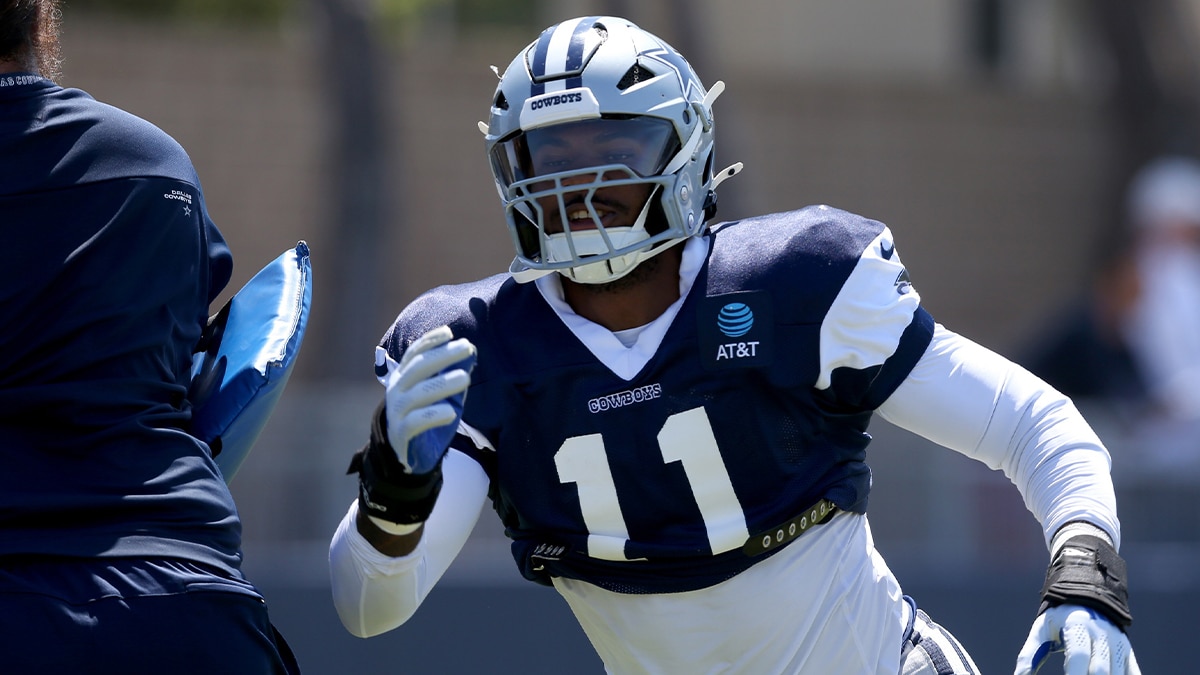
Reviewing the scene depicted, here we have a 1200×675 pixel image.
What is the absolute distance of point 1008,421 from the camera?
2846 mm

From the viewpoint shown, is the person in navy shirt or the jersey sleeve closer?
the person in navy shirt

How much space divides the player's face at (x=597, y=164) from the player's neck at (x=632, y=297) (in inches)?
4.8

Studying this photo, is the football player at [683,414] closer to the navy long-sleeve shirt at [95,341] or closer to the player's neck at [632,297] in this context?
the player's neck at [632,297]

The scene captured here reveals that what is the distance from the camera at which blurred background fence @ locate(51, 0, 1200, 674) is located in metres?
5.93

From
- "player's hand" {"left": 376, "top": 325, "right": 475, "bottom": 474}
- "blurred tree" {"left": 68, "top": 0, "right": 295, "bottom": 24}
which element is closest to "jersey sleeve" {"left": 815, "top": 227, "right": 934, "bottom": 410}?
"player's hand" {"left": 376, "top": 325, "right": 475, "bottom": 474}

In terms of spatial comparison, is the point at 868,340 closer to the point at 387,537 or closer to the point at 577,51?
the point at 577,51

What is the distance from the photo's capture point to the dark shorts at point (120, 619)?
7.14ft

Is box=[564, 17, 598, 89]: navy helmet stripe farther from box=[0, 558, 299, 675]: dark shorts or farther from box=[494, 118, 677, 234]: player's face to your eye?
box=[0, 558, 299, 675]: dark shorts

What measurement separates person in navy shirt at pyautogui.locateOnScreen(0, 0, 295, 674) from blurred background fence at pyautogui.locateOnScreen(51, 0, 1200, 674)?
3.13 metres

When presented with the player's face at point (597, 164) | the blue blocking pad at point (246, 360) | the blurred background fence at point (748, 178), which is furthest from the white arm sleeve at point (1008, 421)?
the blurred background fence at point (748, 178)

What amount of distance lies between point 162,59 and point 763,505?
9.44 metres

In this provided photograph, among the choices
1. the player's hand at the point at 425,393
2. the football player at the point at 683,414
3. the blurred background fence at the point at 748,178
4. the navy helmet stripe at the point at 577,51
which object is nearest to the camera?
the player's hand at the point at 425,393

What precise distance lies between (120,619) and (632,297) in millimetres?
1149

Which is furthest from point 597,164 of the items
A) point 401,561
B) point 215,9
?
point 215,9
